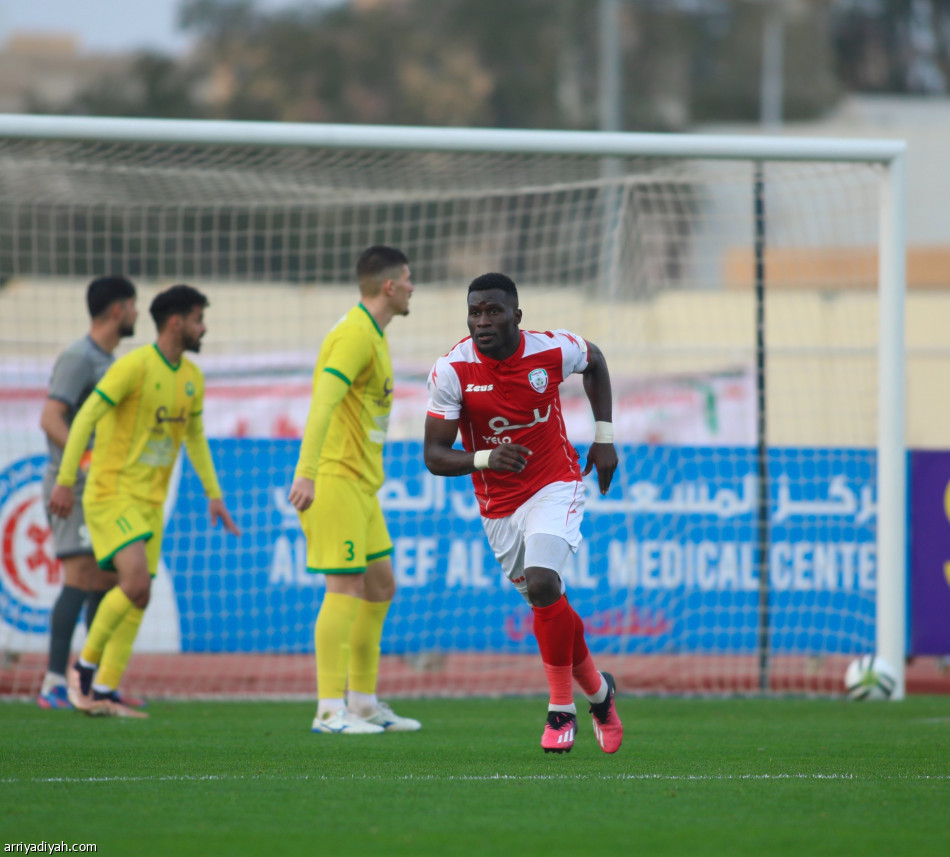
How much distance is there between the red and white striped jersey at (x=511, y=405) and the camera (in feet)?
17.3

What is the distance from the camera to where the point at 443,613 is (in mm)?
9086

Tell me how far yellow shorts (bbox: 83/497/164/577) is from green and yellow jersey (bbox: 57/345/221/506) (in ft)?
0.15

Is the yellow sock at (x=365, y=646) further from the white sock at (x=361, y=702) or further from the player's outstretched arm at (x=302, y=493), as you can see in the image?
the player's outstretched arm at (x=302, y=493)

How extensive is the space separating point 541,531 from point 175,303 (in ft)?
9.04

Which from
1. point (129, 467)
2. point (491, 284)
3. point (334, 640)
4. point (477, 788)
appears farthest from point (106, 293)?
point (477, 788)

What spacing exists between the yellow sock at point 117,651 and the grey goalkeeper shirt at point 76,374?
1138 millimetres

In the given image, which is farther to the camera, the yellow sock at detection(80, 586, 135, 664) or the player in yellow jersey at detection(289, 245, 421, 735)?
the yellow sock at detection(80, 586, 135, 664)

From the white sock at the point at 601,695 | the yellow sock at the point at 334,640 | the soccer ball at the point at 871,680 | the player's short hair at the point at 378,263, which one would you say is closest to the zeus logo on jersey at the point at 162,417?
the player's short hair at the point at 378,263

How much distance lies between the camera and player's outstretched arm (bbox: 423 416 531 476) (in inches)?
194

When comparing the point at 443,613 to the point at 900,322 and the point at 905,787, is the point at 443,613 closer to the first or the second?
the point at 900,322

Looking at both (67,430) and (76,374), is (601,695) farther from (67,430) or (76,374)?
(76,374)

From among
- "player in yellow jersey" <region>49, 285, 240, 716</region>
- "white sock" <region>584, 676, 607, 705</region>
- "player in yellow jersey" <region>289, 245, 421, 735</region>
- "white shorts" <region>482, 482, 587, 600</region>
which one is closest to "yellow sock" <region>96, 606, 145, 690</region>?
"player in yellow jersey" <region>49, 285, 240, 716</region>

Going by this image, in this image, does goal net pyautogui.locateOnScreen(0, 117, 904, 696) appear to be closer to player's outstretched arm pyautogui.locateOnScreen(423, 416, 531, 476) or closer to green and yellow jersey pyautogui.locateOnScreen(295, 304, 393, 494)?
green and yellow jersey pyautogui.locateOnScreen(295, 304, 393, 494)

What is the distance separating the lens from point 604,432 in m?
5.44
